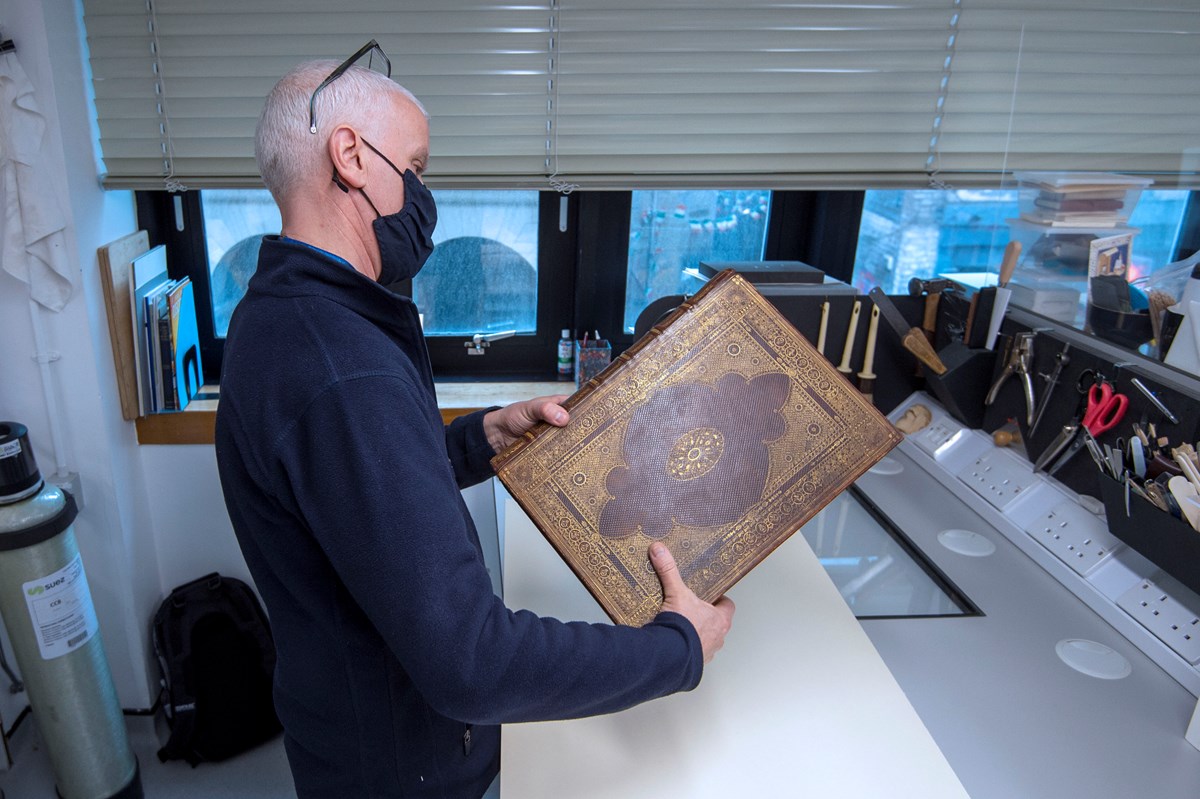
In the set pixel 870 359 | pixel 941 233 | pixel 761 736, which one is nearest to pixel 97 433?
pixel 761 736

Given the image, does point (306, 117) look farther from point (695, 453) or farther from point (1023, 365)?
point (1023, 365)

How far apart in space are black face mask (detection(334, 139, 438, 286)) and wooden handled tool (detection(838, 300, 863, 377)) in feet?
3.86

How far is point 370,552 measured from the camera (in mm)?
732

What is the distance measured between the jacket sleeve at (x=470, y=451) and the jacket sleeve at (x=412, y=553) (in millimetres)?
413

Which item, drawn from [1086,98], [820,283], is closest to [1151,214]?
[1086,98]

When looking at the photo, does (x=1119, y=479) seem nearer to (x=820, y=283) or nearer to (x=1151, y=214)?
(x=820, y=283)

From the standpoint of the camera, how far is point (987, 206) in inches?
101

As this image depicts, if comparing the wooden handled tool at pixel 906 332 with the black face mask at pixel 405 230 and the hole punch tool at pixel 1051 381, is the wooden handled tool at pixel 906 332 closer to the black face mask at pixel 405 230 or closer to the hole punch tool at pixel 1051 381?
the hole punch tool at pixel 1051 381

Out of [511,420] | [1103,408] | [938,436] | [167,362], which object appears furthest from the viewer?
[167,362]

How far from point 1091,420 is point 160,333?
6.31 feet

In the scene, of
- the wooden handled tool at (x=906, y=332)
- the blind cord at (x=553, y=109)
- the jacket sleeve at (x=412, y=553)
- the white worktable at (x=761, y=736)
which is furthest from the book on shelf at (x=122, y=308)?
the wooden handled tool at (x=906, y=332)

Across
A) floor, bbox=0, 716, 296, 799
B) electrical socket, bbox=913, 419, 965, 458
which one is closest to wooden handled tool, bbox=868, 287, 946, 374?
electrical socket, bbox=913, 419, 965, 458

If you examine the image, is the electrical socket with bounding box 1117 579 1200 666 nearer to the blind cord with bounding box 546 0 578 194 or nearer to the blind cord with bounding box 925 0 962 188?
the blind cord with bounding box 925 0 962 188

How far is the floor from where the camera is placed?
6.34 feet
